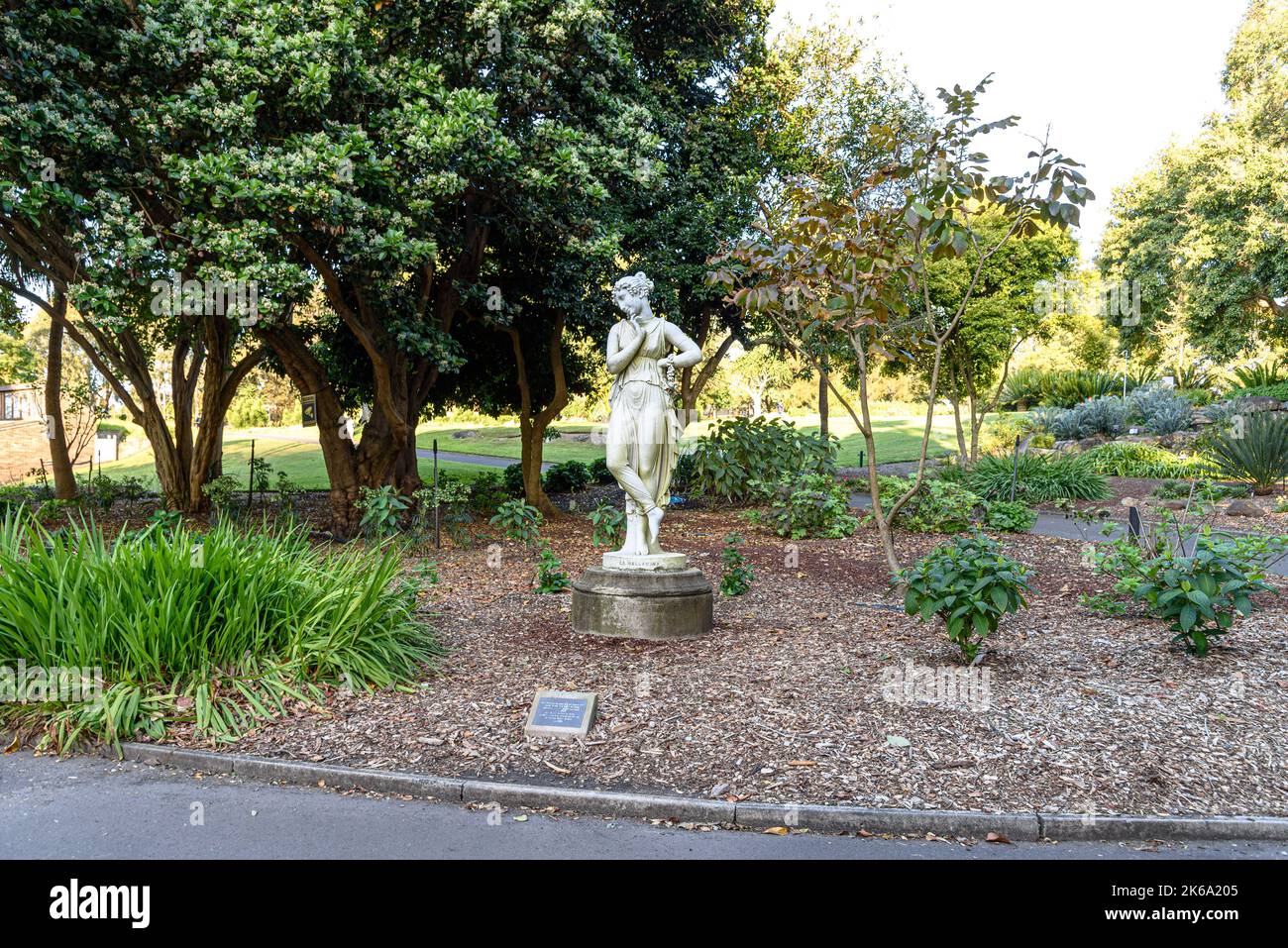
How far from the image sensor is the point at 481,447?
36688mm

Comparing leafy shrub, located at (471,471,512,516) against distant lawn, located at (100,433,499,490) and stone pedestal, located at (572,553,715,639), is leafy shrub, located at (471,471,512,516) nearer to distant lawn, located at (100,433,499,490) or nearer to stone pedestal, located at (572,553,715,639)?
distant lawn, located at (100,433,499,490)

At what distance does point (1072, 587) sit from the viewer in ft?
29.0

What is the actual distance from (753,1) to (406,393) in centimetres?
888

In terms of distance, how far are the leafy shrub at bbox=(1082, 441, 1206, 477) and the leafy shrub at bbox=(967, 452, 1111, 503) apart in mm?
1989

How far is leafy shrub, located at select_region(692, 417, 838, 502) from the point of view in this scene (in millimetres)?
15414

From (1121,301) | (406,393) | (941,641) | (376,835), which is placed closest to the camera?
(376,835)

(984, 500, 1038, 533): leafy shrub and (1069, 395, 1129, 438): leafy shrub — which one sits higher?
(1069, 395, 1129, 438): leafy shrub

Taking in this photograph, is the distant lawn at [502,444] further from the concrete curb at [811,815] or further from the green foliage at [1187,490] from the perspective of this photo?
the concrete curb at [811,815]

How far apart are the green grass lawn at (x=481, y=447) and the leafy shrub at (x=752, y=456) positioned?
778cm

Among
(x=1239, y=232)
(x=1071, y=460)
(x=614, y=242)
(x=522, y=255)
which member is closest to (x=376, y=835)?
(x=614, y=242)

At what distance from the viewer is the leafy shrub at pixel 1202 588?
5.79 m

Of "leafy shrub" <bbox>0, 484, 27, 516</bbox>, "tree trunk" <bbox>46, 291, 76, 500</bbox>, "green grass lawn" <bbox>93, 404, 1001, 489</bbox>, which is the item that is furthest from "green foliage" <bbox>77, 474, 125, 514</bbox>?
Result: "green grass lawn" <bbox>93, 404, 1001, 489</bbox>

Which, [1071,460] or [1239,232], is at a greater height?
[1239,232]
